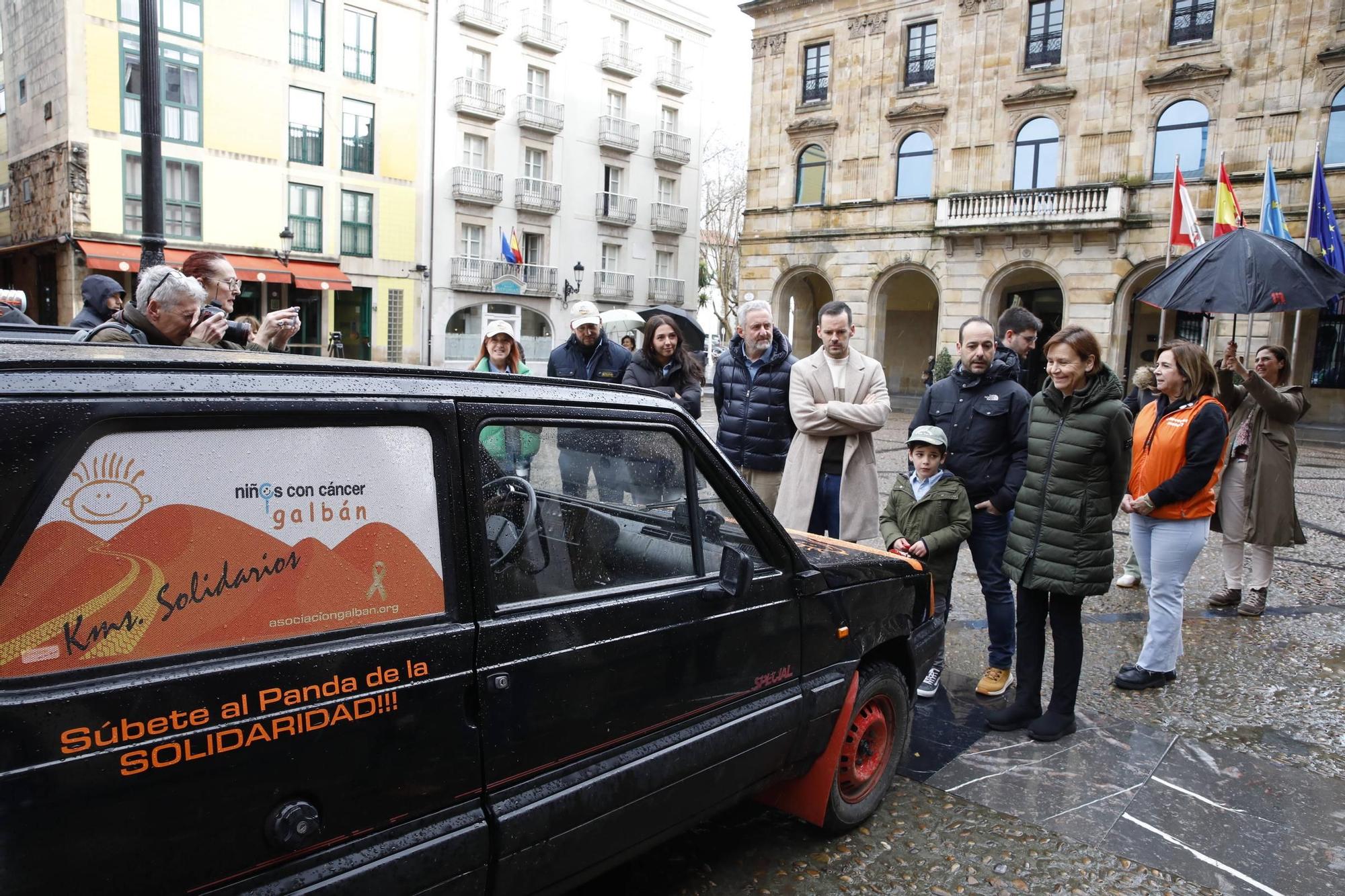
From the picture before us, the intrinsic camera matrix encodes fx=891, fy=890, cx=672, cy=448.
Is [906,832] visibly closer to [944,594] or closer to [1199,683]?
[944,594]

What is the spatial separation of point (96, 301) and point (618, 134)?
3608 cm

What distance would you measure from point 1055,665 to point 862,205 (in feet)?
88.3

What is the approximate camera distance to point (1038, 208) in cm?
2605

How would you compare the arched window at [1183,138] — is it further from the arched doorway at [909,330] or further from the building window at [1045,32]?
the arched doorway at [909,330]

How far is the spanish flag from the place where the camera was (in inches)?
571

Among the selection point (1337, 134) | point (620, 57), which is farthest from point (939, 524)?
point (620, 57)

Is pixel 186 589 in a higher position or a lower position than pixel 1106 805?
higher

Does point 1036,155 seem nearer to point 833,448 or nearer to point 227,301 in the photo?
point 833,448

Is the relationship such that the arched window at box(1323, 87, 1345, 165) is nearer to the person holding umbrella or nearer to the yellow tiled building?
the person holding umbrella

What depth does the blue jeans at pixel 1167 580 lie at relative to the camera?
479 cm

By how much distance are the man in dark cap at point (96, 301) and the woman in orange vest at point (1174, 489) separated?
21.9 ft

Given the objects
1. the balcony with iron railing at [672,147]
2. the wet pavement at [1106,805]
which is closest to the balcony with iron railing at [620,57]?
the balcony with iron railing at [672,147]

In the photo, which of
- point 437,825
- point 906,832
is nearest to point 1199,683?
point 906,832

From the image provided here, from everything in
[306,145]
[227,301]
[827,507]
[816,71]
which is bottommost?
[827,507]
